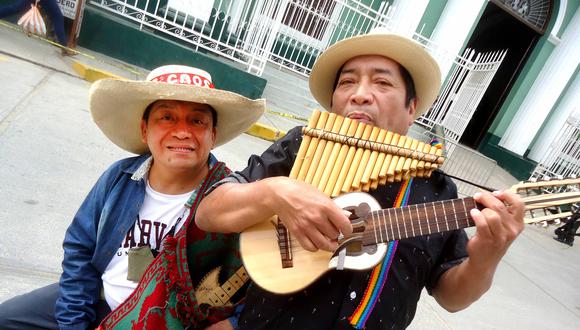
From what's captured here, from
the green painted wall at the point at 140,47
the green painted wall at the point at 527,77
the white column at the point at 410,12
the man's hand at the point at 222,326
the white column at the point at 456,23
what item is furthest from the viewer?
the green painted wall at the point at 527,77

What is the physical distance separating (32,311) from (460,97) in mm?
8277

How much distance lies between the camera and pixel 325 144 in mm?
1372

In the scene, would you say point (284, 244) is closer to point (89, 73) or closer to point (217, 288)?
point (217, 288)

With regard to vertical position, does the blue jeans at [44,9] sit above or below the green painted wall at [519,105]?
below

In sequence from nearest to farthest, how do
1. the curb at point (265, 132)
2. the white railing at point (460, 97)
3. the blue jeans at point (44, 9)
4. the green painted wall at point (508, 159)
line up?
1. the curb at point (265, 132)
2. the blue jeans at point (44, 9)
3. the white railing at point (460, 97)
4. the green painted wall at point (508, 159)

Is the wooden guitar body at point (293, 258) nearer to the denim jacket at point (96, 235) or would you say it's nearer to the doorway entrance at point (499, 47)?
the denim jacket at point (96, 235)

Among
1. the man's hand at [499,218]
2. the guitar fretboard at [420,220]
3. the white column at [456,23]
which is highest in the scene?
the white column at [456,23]

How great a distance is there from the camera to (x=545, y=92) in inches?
409

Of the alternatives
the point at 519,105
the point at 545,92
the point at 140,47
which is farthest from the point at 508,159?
the point at 140,47

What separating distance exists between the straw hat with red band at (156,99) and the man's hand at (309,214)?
0.52 m

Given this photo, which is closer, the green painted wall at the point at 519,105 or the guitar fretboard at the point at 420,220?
the guitar fretboard at the point at 420,220

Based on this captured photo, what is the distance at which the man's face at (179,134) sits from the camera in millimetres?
1512

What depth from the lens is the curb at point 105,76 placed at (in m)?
5.27

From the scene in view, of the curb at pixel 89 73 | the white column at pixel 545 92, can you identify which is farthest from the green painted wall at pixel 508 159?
the curb at pixel 89 73
